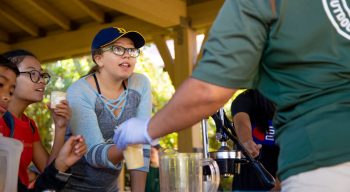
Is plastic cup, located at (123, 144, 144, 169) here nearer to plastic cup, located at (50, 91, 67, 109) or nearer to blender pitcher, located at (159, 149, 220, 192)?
blender pitcher, located at (159, 149, 220, 192)

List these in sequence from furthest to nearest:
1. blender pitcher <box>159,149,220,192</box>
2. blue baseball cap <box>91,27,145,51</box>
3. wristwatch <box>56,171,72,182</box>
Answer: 1. blue baseball cap <box>91,27,145,51</box>
2. wristwatch <box>56,171,72,182</box>
3. blender pitcher <box>159,149,220,192</box>

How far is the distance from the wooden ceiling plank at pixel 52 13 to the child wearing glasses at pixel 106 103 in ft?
15.2

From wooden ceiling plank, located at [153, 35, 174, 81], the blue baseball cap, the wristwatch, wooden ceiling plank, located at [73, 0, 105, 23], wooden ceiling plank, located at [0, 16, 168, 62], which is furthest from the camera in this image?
wooden ceiling plank, located at [0, 16, 168, 62]

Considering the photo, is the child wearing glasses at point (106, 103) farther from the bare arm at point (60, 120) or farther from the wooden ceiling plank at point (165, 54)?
the wooden ceiling plank at point (165, 54)

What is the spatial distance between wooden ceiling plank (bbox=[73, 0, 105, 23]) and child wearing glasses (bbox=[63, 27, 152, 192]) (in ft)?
14.0

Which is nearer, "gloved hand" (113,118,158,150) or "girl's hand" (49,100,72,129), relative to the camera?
"gloved hand" (113,118,158,150)

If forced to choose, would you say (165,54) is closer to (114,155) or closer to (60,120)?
(60,120)

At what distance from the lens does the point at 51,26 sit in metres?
7.74

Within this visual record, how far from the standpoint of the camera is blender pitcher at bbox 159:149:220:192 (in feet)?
5.56

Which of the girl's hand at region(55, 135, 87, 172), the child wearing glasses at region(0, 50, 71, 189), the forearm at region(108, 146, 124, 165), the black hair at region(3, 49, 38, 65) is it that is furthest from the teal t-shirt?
the black hair at region(3, 49, 38, 65)

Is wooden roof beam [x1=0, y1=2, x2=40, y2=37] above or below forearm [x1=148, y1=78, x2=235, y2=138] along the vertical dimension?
A: above

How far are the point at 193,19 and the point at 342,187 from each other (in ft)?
17.3

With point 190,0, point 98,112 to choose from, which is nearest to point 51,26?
point 190,0

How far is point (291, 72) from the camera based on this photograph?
1212 millimetres
